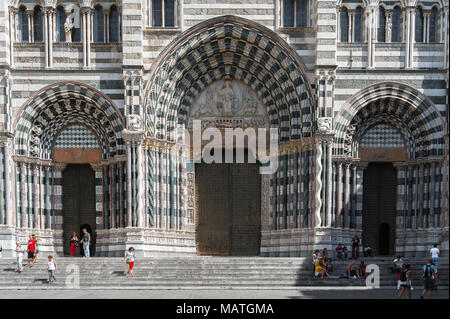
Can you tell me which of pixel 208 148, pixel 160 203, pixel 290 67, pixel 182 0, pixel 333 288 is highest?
pixel 182 0

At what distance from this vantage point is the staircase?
23.5 meters

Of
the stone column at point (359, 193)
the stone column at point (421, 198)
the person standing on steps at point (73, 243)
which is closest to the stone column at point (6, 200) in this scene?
the person standing on steps at point (73, 243)

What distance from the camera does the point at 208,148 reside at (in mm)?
29906

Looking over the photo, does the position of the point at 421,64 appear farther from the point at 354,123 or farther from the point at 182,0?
the point at 182,0

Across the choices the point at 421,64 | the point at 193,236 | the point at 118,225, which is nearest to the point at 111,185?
the point at 118,225

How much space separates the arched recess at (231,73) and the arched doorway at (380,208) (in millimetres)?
4094

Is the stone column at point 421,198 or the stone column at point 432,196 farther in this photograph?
the stone column at point 421,198

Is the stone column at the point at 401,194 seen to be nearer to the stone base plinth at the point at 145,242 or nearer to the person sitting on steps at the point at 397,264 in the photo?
the person sitting on steps at the point at 397,264

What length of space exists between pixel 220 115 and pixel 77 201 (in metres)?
7.72

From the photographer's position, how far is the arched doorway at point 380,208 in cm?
2934

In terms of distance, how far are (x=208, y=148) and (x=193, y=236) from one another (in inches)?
162

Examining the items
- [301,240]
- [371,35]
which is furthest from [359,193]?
[371,35]

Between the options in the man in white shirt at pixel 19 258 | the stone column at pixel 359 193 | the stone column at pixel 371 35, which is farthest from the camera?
the stone column at pixel 359 193

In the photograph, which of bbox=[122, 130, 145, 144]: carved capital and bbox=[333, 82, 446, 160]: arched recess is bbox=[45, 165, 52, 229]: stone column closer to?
bbox=[122, 130, 145, 144]: carved capital
